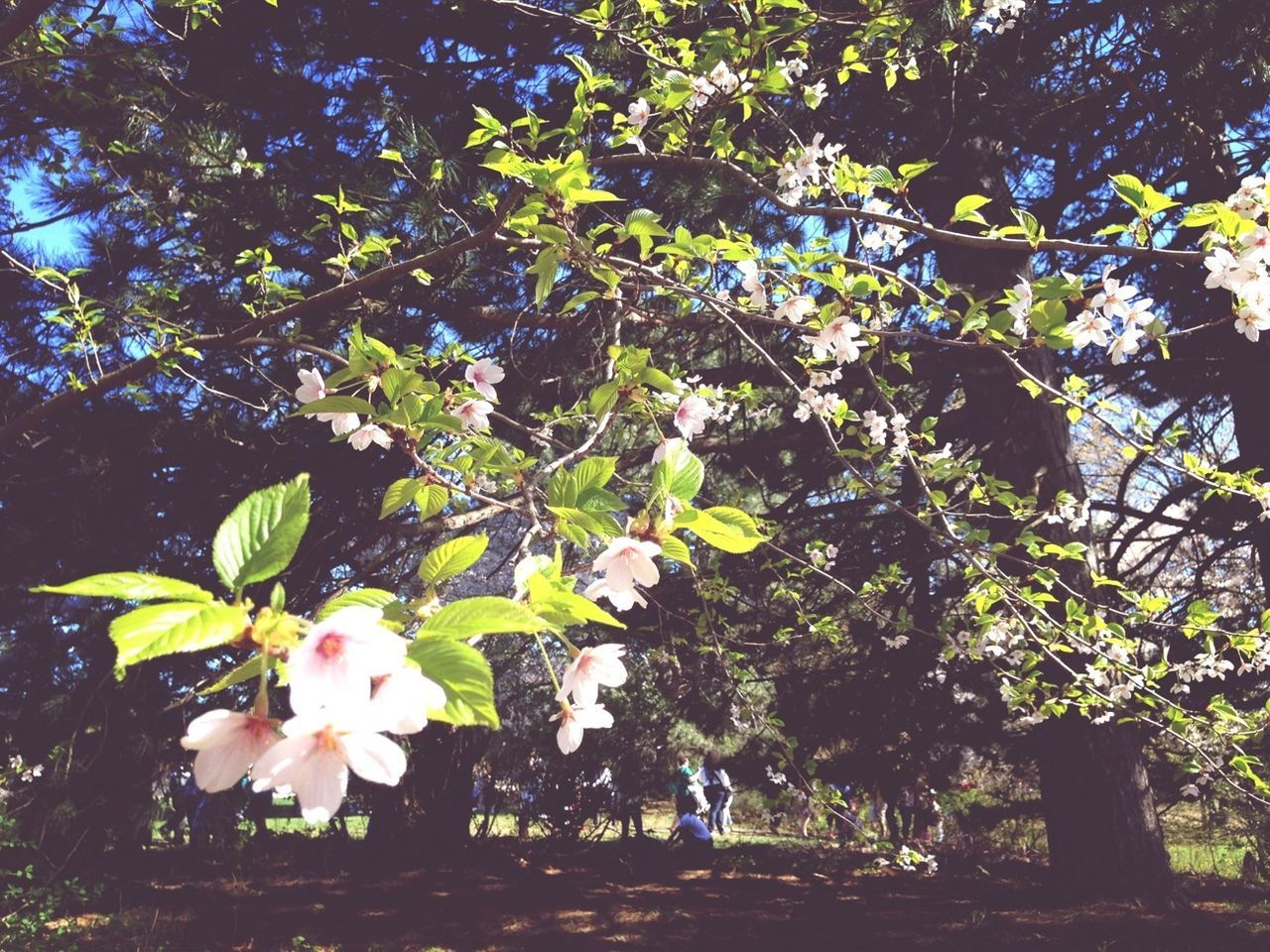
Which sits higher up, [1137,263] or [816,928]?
[1137,263]

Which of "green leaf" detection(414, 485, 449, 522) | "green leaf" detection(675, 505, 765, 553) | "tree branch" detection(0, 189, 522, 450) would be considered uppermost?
"tree branch" detection(0, 189, 522, 450)

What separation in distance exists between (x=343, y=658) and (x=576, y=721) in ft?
1.38

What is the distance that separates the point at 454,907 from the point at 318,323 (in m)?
4.03

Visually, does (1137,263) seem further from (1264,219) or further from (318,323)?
(318,323)

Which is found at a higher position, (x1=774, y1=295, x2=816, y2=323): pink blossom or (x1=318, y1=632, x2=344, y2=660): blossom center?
(x1=774, y1=295, x2=816, y2=323): pink blossom

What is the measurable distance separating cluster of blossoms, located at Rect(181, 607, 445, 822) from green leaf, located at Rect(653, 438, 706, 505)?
39 centimetres

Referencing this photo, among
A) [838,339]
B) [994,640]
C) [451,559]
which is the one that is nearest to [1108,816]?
[994,640]

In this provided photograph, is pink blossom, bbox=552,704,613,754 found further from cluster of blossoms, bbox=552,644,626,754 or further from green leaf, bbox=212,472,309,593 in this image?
green leaf, bbox=212,472,309,593

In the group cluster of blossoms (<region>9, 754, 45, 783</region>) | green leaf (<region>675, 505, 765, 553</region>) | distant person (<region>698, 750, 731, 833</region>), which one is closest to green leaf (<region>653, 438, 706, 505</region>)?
green leaf (<region>675, 505, 765, 553</region>)

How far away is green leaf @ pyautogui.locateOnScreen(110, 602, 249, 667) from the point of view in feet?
1.52

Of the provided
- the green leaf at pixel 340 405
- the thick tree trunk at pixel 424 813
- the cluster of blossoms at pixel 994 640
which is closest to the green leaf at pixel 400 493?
the green leaf at pixel 340 405

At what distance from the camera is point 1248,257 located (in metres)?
1.23

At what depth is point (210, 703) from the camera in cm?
392

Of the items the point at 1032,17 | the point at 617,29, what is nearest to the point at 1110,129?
the point at 1032,17
